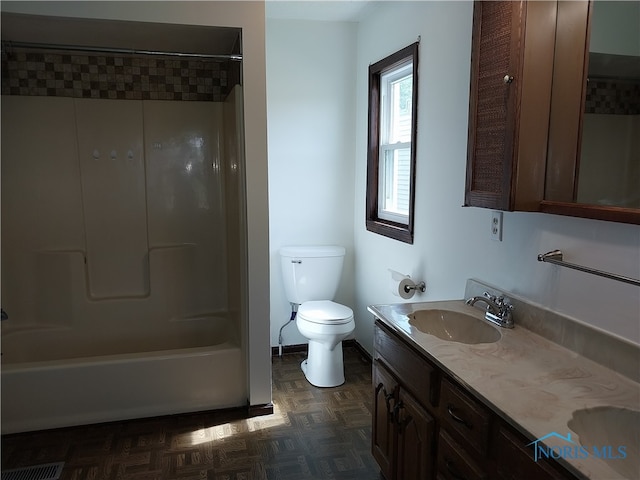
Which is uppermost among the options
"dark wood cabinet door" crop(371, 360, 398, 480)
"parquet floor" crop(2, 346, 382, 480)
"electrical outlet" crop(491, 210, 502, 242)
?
"electrical outlet" crop(491, 210, 502, 242)

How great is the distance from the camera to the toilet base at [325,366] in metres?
3.18

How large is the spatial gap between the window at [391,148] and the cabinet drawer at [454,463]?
1439mm

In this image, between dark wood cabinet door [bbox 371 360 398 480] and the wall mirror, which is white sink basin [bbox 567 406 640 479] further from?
dark wood cabinet door [bbox 371 360 398 480]

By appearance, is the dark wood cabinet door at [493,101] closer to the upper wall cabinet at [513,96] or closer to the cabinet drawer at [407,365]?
the upper wall cabinet at [513,96]

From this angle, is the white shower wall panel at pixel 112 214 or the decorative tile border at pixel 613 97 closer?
the decorative tile border at pixel 613 97

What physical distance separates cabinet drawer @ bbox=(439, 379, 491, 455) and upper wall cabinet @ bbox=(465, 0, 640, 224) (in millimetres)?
664

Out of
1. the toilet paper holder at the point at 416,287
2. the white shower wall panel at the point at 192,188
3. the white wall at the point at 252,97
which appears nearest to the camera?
the white wall at the point at 252,97

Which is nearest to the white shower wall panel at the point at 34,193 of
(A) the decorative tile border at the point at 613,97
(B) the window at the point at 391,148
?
(B) the window at the point at 391,148

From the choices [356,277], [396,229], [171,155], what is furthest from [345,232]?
[171,155]

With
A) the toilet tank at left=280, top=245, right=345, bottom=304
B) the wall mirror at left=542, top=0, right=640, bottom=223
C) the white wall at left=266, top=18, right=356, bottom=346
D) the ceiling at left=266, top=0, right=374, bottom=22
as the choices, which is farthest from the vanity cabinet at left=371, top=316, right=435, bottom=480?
the ceiling at left=266, top=0, right=374, bottom=22

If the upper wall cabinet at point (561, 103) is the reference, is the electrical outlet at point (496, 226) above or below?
below

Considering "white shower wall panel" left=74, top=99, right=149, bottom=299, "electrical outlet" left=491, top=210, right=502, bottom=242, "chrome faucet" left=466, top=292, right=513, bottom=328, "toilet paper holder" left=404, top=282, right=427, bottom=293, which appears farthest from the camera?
"white shower wall panel" left=74, top=99, right=149, bottom=299

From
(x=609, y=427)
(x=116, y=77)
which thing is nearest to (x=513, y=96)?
(x=609, y=427)

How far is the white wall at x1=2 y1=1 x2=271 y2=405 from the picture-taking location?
2398 mm
